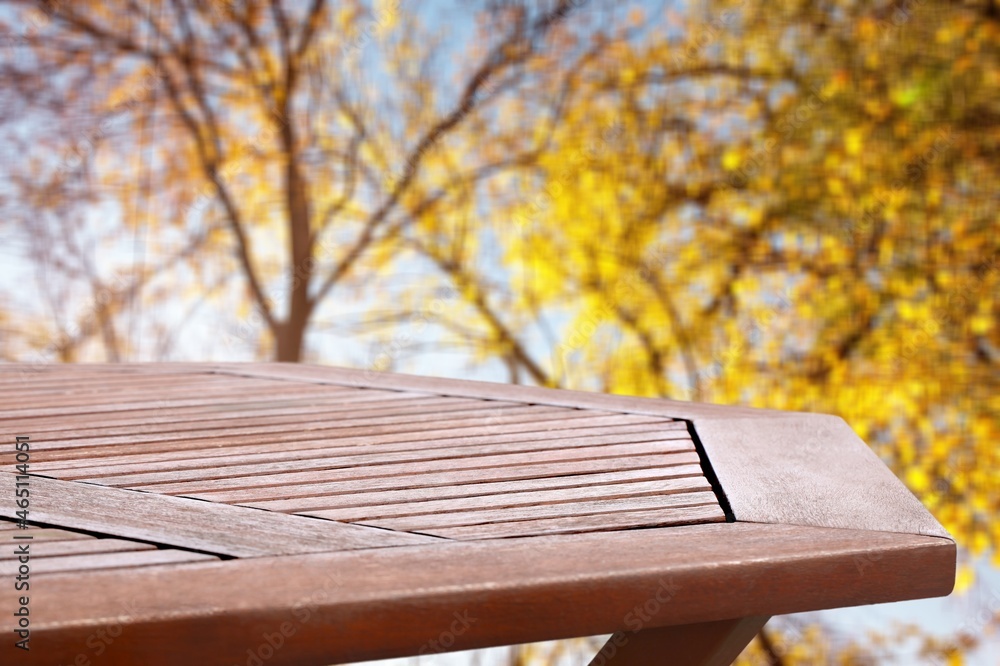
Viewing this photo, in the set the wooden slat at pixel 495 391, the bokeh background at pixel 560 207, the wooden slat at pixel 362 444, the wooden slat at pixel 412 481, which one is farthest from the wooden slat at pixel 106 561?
the bokeh background at pixel 560 207

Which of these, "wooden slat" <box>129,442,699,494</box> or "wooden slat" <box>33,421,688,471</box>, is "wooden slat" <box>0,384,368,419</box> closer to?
"wooden slat" <box>33,421,688,471</box>

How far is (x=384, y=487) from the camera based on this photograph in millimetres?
739

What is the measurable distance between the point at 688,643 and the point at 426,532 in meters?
0.23

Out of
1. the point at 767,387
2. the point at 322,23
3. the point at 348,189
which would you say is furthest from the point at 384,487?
the point at 322,23

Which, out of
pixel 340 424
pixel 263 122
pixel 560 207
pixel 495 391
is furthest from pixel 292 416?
pixel 263 122

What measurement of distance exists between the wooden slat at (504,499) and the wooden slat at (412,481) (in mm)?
24

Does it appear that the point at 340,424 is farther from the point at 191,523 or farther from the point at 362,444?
the point at 191,523

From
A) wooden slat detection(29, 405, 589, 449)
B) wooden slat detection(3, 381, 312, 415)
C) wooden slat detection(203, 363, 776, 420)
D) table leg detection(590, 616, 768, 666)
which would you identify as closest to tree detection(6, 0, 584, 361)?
wooden slat detection(203, 363, 776, 420)

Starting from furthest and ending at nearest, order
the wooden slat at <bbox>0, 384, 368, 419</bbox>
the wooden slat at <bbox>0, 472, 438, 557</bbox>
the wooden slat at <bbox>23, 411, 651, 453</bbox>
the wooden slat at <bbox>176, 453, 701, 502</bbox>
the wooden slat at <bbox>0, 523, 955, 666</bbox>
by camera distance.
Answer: the wooden slat at <bbox>0, 384, 368, 419</bbox> < the wooden slat at <bbox>23, 411, 651, 453</bbox> < the wooden slat at <bbox>176, 453, 701, 502</bbox> < the wooden slat at <bbox>0, 472, 438, 557</bbox> < the wooden slat at <bbox>0, 523, 955, 666</bbox>

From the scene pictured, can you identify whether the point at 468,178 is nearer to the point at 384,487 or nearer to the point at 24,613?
the point at 384,487

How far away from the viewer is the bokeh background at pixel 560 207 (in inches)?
102

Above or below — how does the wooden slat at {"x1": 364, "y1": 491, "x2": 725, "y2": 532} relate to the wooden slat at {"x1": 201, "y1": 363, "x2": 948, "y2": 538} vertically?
below

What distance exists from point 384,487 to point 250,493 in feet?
0.36

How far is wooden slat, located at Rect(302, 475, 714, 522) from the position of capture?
2.24 feet
